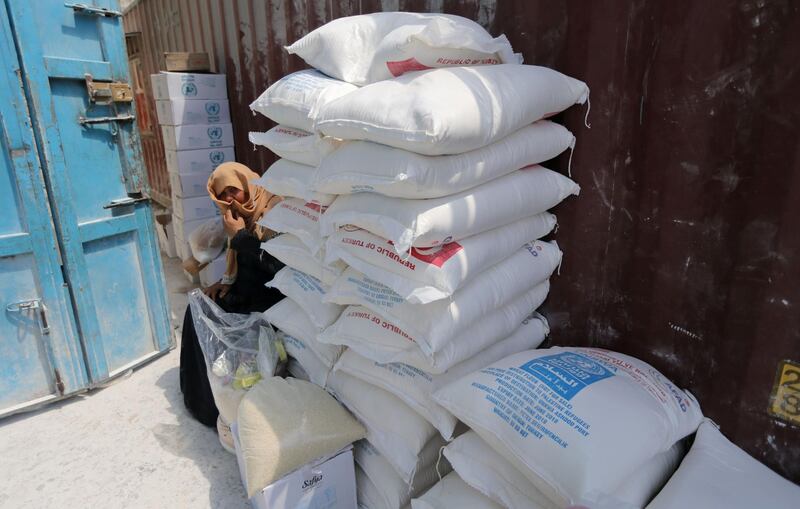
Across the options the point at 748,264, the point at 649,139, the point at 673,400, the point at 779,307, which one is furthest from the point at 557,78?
the point at 673,400

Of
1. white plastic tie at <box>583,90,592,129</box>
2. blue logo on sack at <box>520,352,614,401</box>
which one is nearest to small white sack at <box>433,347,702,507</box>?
blue logo on sack at <box>520,352,614,401</box>

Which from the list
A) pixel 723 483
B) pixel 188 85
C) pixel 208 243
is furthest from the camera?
pixel 188 85

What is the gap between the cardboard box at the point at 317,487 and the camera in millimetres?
1612

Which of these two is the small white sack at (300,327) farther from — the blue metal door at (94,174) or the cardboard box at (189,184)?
the cardboard box at (189,184)

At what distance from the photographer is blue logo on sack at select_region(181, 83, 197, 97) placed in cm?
380

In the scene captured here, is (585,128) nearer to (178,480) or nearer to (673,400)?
(673,400)

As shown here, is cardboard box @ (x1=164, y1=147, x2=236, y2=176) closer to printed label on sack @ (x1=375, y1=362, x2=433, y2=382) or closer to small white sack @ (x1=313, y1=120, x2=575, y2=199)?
small white sack @ (x1=313, y1=120, x2=575, y2=199)

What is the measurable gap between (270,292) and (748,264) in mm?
2065

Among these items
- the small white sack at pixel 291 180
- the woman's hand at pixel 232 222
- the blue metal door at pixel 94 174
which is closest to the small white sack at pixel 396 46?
the small white sack at pixel 291 180

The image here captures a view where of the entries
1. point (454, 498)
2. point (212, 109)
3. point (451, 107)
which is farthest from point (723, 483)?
point (212, 109)

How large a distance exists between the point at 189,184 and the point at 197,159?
22 cm

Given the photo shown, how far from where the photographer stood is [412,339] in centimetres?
157

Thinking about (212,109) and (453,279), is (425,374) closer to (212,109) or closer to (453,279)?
(453,279)

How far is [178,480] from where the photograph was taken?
2.01 metres
